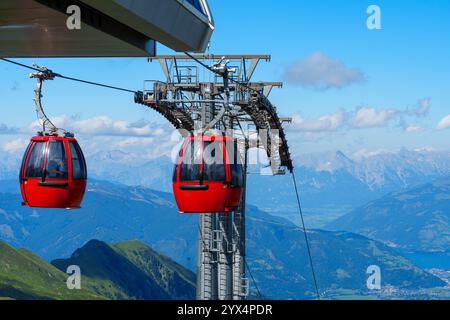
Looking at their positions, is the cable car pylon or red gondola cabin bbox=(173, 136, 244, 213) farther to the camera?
the cable car pylon

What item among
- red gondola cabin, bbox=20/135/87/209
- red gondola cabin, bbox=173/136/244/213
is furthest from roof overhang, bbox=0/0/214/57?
red gondola cabin, bbox=173/136/244/213

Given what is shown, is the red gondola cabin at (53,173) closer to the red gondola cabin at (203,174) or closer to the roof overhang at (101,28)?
the red gondola cabin at (203,174)

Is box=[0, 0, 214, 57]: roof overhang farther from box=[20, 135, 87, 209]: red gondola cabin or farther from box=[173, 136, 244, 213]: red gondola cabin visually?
box=[173, 136, 244, 213]: red gondola cabin

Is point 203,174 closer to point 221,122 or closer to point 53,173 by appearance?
point 53,173

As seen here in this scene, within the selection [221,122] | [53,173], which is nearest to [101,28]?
[53,173]

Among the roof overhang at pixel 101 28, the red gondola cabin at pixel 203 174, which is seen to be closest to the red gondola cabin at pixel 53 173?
the red gondola cabin at pixel 203 174
